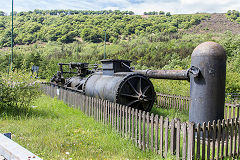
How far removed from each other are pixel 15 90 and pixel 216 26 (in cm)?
9820

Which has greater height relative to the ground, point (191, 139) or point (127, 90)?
point (127, 90)

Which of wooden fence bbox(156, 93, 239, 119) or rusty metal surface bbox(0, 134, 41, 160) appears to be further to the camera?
wooden fence bbox(156, 93, 239, 119)

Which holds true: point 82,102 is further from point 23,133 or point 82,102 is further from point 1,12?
point 1,12

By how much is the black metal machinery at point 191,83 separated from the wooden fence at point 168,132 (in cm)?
58

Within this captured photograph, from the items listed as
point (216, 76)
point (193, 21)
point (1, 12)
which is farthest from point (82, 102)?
point (1, 12)

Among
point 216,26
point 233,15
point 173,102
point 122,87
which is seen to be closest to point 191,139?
point 122,87

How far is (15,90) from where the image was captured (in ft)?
A: 30.5

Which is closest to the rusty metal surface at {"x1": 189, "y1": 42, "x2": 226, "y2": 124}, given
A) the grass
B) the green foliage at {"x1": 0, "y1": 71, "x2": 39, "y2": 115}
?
the grass

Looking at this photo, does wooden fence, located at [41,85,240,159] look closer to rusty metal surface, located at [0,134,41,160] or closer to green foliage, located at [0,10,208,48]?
Answer: rusty metal surface, located at [0,134,41,160]

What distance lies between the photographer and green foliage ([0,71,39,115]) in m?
9.22

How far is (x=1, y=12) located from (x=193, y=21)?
129849 millimetres

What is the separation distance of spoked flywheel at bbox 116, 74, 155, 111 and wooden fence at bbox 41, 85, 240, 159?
3.11ft

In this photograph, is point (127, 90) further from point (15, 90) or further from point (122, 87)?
point (15, 90)

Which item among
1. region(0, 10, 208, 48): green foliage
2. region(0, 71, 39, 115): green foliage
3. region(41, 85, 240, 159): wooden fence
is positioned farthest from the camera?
region(0, 10, 208, 48): green foliage
